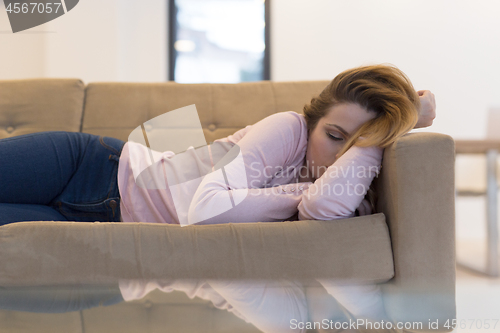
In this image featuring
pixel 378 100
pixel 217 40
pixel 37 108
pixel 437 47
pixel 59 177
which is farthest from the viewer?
pixel 217 40

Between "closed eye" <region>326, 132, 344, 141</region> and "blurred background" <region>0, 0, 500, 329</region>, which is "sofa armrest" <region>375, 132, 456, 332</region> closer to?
"closed eye" <region>326, 132, 344, 141</region>

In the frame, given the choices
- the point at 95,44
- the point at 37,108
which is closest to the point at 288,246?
the point at 37,108

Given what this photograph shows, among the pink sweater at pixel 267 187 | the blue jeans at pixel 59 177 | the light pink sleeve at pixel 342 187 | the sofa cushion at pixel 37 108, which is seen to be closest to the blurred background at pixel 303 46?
the sofa cushion at pixel 37 108

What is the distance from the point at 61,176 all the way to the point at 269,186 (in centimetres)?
56

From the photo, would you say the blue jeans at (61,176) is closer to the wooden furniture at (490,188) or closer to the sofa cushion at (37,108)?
the sofa cushion at (37,108)

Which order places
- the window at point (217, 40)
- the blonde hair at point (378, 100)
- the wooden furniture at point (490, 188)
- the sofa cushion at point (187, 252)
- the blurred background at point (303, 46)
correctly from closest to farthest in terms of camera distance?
1. the sofa cushion at point (187, 252)
2. the blonde hair at point (378, 100)
3. the wooden furniture at point (490, 188)
4. the blurred background at point (303, 46)
5. the window at point (217, 40)

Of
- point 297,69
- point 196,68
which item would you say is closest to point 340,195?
point 297,69

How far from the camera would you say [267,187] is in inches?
36.6

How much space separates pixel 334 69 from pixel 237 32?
815 mm

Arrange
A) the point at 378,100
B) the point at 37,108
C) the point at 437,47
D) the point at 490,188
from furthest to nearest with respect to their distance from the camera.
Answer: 1. the point at 437,47
2. the point at 490,188
3. the point at 37,108
4. the point at 378,100

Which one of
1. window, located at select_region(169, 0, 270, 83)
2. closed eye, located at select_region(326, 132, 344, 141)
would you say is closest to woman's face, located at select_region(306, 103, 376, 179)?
closed eye, located at select_region(326, 132, 344, 141)

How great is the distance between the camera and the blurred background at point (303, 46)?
103 inches

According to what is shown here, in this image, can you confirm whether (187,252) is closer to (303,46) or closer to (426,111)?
(426,111)

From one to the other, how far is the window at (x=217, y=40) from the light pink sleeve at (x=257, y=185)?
207 centimetres
